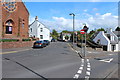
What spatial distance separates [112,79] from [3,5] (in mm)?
26263

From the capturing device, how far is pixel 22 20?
29484mm

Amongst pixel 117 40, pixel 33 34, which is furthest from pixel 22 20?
pixel 117 40

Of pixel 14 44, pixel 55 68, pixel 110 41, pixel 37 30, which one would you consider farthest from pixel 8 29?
pixel 110 41

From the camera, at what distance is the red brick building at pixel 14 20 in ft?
84.2

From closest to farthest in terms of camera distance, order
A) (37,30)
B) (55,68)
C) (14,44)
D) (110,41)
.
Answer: (55,68), (14,44), (110,41), (37,30)

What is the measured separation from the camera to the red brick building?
2566 cm

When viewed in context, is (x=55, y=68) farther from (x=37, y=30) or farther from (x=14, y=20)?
(x=37, y=30)

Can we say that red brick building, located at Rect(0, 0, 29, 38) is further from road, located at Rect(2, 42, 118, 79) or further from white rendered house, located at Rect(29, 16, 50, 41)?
white rendered house, located at Rect(29, 16, 50, 41)

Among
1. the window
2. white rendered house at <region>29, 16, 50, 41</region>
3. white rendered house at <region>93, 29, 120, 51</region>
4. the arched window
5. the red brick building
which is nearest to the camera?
the red brick building

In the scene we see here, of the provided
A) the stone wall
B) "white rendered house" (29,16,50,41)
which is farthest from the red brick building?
"white rendered house" (29,16,50,41)

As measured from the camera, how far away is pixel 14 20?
27.4 metres

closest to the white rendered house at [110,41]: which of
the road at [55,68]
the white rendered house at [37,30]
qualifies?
the white rendered house at [37,30]

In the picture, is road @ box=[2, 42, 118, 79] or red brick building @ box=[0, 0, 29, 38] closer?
road @ box=[2, 42, 118, 79]

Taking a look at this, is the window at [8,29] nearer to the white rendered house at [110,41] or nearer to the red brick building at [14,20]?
the red brick building at [14,20]
